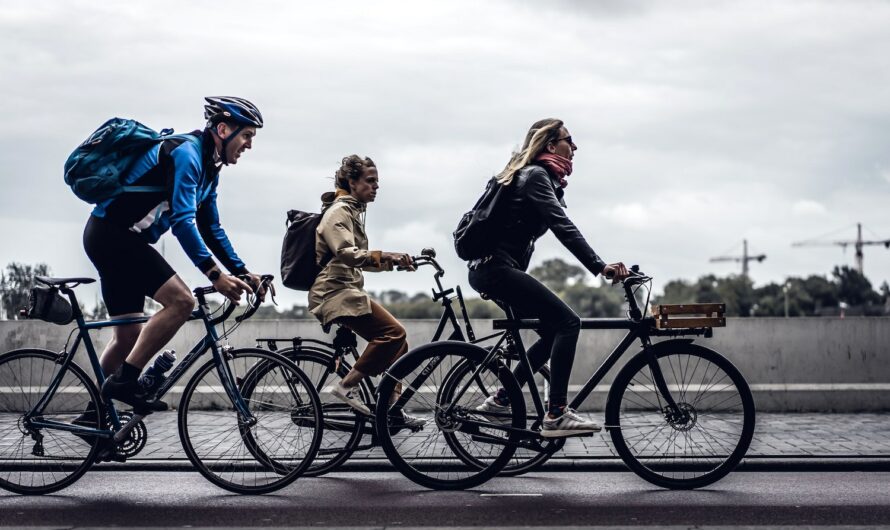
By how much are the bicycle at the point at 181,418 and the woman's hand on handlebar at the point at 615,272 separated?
175 cm

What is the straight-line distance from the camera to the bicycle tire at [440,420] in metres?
6.27

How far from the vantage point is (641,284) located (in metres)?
6.26

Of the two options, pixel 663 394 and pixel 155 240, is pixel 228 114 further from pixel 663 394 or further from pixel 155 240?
pixel 663 394

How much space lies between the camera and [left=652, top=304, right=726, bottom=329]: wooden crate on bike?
20.1ft

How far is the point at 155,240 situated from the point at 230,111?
0.83 meters

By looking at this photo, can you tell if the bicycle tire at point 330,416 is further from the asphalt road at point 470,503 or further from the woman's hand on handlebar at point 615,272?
the woman's hand on handlebar at point 615,272

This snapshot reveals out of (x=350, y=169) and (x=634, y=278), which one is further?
(x=350, y=169)

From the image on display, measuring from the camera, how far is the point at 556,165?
6.46m

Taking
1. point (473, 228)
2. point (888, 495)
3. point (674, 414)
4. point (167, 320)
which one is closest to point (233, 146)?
point (167, 320)

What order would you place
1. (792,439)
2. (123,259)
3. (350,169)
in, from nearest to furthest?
(123,259) → (350,169) → (792,439)

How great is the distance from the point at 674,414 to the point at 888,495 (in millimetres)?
1239

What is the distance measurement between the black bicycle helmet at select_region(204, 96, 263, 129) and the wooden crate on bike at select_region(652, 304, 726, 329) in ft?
8.22

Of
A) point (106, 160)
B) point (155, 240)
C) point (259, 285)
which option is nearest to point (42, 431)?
point (155, 240)

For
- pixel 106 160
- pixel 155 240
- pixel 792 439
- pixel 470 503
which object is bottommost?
pixel 470 503
